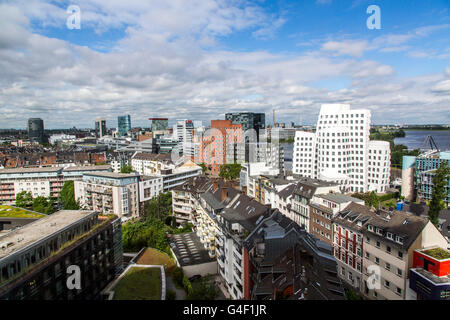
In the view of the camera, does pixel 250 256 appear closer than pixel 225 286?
Yes

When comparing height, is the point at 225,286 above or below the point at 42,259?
below

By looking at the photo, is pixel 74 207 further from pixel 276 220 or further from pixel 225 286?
pixel 276 220

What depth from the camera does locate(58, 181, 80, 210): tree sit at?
3905 centimetres

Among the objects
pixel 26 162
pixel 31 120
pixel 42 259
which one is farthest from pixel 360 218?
pixel 31 120

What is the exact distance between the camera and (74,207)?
38.7 meters

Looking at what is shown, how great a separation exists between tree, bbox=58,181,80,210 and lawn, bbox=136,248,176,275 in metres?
18.6

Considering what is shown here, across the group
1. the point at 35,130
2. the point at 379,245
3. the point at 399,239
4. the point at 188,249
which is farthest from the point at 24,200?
the point at 35,130

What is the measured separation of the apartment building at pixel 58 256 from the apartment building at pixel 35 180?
3038cm

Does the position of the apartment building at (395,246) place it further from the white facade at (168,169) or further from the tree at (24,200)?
the tree at (24,200)

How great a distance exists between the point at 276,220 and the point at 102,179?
1014 inches

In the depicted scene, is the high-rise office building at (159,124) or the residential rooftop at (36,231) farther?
the high-rise office building at (159,124)

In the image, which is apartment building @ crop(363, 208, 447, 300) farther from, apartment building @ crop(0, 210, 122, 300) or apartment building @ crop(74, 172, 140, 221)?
apartment building @ crop(74, 172, 140, 221)

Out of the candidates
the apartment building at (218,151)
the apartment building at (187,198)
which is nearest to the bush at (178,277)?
the apartment building at (187,198)

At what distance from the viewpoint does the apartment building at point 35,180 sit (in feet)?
142
